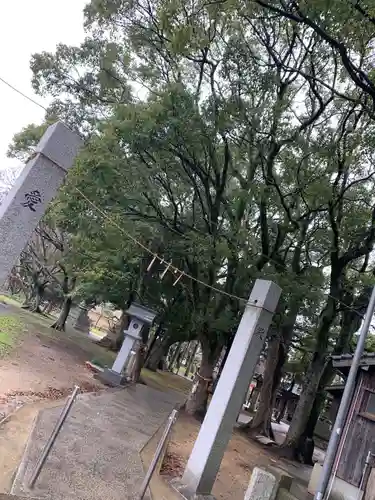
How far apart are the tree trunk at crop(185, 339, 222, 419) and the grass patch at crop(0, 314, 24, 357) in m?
6.83

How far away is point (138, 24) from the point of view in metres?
13.3

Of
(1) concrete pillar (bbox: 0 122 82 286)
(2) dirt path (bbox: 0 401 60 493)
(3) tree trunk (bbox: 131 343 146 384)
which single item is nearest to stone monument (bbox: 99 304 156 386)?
(3) tree trunk (bbox: 131 343 146 384)

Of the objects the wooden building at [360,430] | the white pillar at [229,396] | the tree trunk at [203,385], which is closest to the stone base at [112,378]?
the tree trunk at [203,385]

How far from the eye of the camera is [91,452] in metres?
8.26

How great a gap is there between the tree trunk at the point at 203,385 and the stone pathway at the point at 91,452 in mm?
3750

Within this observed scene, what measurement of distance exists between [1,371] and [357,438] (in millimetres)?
9635

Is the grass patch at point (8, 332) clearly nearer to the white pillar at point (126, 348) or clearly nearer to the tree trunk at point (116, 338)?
the white pillar at point (126, 348)

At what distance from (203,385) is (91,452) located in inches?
367

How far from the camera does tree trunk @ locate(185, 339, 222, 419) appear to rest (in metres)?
16.9

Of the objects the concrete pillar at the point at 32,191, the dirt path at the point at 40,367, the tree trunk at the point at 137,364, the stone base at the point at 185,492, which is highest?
the concrete pillar at the point at 32,191

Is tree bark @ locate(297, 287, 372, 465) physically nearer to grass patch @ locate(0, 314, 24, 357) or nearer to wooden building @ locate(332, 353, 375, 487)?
wooden building @ locate(332, 353, 375, 487)

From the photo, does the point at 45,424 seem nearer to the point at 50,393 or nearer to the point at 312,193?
the point at 50,393

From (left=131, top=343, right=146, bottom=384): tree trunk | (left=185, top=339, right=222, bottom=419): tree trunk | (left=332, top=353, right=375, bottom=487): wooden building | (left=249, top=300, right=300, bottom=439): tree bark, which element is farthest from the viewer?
(left=249, top=300, right=300, bottom=439): tree bark

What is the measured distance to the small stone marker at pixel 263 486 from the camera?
6.39m
